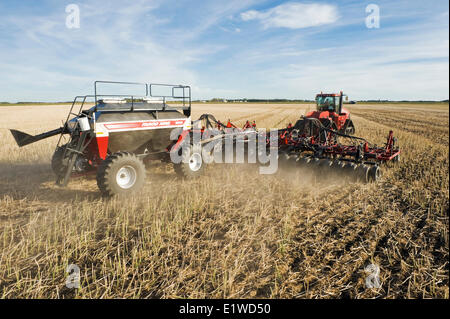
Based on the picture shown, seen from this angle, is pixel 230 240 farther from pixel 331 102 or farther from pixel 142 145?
pixel 331 102

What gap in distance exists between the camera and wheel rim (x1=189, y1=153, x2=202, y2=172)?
6.73 meters

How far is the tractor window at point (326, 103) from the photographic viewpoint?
12328 mm

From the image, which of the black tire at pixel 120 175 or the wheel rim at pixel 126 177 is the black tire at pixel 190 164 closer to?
the black tire at pixel 120 175

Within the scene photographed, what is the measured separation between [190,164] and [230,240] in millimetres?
3446

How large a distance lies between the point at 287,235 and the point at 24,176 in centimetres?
679

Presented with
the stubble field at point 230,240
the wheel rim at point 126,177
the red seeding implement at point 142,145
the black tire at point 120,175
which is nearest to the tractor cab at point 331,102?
the red seeding implement at point 142,145

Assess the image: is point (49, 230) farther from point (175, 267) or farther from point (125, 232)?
point (175, 267)

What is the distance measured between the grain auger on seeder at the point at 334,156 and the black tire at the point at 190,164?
229cm

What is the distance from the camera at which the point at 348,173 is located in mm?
6199

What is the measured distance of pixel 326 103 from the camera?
494 inches
